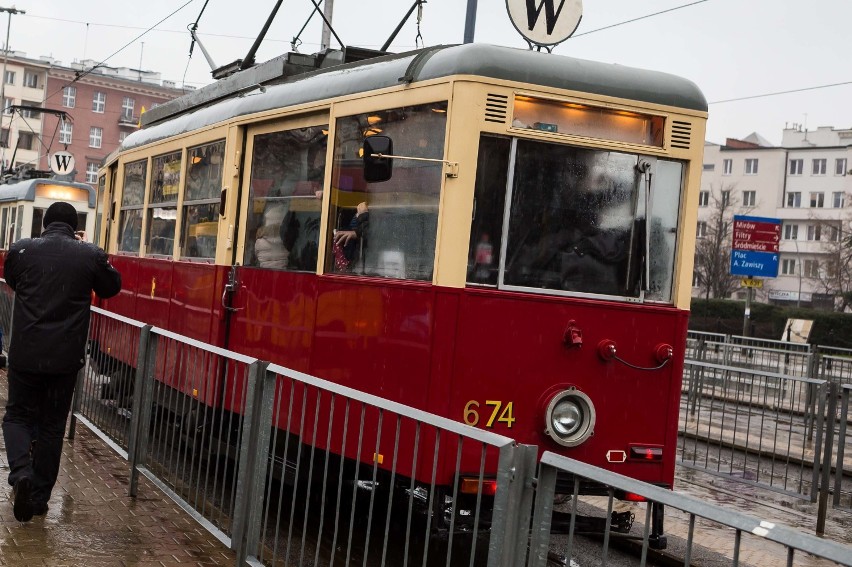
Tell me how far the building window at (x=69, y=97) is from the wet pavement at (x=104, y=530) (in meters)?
98.8

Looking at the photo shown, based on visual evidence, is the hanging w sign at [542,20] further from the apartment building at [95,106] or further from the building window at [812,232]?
the apartment building at [95,106]

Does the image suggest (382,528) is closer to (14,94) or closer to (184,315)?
(184,315)

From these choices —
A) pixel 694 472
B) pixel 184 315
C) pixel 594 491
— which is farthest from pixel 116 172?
pixel 594 491

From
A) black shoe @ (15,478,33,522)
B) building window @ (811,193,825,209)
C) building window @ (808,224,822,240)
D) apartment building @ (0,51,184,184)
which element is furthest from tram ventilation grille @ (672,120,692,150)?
apartment building @ (0,51,184,184)

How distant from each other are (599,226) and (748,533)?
4486 mm

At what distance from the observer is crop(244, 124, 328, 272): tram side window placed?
8.67 metres

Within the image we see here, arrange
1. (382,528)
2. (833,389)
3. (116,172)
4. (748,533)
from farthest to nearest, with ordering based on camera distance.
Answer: (116,172) → (833,389) → (382,528) → (748,533)

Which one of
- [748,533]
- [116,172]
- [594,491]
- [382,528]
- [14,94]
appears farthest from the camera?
[14,94]

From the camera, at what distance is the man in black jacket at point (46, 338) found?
24.3 feet

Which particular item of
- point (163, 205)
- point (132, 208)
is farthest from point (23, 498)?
point (132, 208)

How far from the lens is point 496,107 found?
7301 mm

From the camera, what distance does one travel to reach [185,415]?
7.41 meters

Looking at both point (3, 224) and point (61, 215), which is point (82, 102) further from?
point (61, 215)

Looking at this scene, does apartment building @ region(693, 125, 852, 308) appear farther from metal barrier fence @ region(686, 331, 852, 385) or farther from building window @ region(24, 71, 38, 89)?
metal barrier fence @ region(686, 331, 852, 385)
